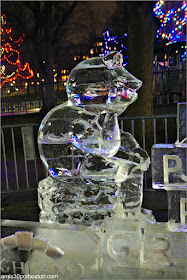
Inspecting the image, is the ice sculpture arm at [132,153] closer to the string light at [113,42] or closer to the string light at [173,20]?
the string light at [113,42]

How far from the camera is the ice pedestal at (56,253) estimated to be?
1189 mm

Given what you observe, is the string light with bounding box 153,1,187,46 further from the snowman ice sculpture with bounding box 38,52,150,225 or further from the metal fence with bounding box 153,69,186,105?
the snowman ice sculpture with bounding box 38,52,150,225

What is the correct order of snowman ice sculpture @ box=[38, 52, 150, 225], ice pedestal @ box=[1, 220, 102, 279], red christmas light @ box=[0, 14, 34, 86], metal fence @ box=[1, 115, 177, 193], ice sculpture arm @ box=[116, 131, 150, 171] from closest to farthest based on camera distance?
ice pedestal @ box=[1, 220, 102, 279], snowman ice sculpture @ box=[38, 52, 150, 225], ice sculpture arm @ box=[116, 131, 150, 171], metal fence @ box=[1, 115, 177, 193], red christmas light @ box=[0, 14, 34, 86]

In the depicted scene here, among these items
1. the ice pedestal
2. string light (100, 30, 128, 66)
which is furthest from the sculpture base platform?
string light (100, 30, 128, 66)

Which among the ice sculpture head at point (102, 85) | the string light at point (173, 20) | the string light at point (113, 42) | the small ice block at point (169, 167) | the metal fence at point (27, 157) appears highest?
the string light at point (173, 20)

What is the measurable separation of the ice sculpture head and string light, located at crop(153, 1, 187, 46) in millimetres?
3334

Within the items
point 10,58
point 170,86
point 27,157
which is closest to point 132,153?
point 27,157

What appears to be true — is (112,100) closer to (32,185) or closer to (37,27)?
(32,185)

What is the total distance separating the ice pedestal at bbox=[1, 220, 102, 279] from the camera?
119 centimetres

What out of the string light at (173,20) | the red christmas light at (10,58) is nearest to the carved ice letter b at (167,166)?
the red christmas light at (10,58)

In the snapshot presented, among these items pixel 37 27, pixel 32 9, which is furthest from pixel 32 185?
pixel 32 9

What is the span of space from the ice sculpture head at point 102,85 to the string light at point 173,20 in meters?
3.33

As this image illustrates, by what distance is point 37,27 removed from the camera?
394 cm

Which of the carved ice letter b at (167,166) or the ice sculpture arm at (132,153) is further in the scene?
the ice sculpture arm at (132,153)
